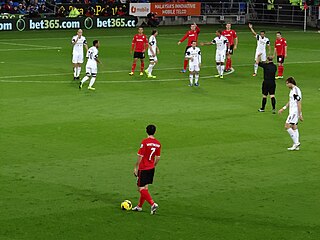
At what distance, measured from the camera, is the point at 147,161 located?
1792 centimetres

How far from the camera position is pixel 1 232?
1683 cm

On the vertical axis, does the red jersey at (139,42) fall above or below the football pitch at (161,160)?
above

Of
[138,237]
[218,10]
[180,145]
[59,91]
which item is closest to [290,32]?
[218,10]

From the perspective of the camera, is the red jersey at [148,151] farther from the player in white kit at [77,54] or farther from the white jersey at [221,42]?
the white jersey at [221,42]

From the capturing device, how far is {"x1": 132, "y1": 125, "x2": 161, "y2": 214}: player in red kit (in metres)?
17.7

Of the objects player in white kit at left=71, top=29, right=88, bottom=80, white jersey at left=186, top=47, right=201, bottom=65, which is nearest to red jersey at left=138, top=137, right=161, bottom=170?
white jersey at left=186, top=47, right=201, bottom=65

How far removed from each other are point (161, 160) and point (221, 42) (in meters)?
20.4

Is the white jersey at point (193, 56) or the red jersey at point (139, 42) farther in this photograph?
the red jersey at point (139, 42)

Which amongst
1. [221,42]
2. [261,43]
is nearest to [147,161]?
[221,42]

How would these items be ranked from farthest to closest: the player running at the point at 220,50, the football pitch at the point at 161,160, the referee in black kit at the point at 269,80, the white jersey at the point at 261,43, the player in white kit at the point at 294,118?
the white jersey at the point at 261,43 → the player running at the point at 220,50 → the referee in black kit at the point at 269,80 → the player in white kit at the point at 294,118 → the football pitch at the point at 161,160

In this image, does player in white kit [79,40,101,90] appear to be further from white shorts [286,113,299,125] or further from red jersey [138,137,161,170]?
red jersey [138,137,161,170]

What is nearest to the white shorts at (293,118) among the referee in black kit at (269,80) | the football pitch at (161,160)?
the football pitch at (161,160)

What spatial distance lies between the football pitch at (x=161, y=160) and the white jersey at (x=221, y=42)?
1491mm

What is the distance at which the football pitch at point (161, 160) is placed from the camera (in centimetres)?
1770
